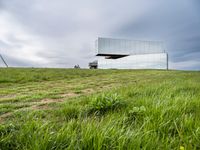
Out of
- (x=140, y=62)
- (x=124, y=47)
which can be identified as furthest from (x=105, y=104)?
(x=124, y=47)

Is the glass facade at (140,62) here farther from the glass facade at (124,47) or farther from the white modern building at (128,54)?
the glass facade at (124,47)

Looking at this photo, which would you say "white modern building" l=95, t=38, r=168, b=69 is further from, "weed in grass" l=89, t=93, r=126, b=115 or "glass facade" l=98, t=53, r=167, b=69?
"weed in grass" l=89, t=93, r=126, b=115

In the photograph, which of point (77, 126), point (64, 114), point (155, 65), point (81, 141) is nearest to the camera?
point (81, 141)

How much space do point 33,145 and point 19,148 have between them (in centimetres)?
15

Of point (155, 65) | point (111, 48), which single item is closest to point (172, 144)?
point (155, 65)

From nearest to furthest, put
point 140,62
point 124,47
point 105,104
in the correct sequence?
point 105,104
point 140,62
point 124,47

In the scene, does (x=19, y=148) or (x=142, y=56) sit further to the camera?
(x=142, y=56)

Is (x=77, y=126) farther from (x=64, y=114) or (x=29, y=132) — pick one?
(x=64, y=114)

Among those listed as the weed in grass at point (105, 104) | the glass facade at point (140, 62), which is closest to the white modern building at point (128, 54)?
the glass facade at point (140, 62)

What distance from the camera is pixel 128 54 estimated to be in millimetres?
50062

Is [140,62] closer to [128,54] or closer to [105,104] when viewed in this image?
[128,54]

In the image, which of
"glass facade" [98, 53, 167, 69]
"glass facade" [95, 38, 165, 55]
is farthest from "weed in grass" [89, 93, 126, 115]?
"glass facade" [95, 38, 165, 55]

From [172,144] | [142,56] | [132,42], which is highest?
[132,42]

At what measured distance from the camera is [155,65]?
43.5 m
